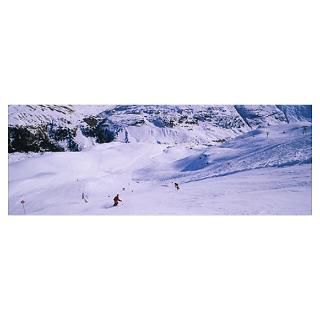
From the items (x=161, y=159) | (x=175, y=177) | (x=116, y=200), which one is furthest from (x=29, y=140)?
(x=175, y=177)

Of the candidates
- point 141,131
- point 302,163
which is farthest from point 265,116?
point 141,131

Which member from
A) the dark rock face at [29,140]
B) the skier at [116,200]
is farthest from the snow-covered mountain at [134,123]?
the skier at [116,200]

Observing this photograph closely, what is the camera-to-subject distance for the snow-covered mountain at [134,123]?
156 inches

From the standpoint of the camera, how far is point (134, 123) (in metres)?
4.07

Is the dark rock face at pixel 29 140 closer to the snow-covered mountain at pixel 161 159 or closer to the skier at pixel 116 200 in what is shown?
the snow-covered mountain at pixel 161 159

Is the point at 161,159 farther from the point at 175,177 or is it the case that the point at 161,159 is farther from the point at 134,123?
the point at 134,123

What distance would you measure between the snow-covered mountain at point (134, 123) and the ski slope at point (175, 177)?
0.25ft

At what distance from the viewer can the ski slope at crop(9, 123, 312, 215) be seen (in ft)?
12.9

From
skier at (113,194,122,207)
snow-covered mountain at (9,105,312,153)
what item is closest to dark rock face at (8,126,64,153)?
snow-covered mountain at (9,105,312,153)

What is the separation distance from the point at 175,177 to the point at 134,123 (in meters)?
0.63

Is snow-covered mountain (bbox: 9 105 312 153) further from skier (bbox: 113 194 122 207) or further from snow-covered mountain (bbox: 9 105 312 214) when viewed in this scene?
skier (bbox: 113 194 122 207)
